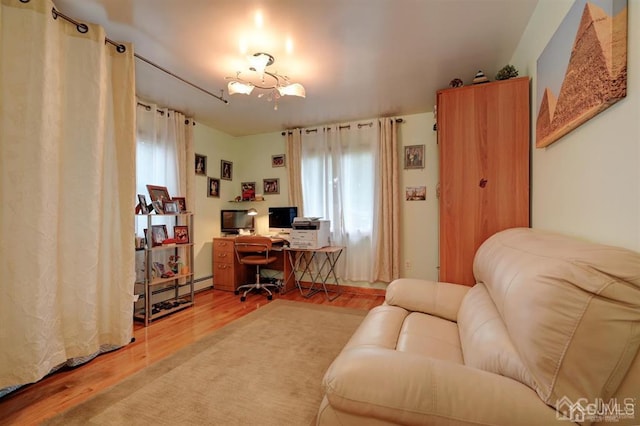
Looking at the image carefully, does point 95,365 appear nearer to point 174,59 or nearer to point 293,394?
point 293,394

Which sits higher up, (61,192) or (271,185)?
(271,185)

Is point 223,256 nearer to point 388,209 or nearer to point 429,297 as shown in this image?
point 388,209

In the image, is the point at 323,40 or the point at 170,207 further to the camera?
the point at 170,207

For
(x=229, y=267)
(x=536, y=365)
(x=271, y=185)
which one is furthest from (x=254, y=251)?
(x=536, y=365)

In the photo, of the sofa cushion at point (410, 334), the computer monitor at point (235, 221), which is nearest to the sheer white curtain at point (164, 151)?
the computer monitor at point (235, 221)

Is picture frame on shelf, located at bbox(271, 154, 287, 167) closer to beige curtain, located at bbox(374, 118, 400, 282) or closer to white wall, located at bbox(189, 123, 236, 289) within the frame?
white wall, located at bbox(189, 123, 236, 289)

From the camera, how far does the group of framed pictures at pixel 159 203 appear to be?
2957 mm

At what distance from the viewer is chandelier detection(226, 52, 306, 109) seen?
224 cm

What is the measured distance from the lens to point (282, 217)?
427cm

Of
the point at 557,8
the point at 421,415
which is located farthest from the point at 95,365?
the point at 557,8

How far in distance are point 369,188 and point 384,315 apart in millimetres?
2446

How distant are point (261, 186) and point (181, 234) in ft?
5.50

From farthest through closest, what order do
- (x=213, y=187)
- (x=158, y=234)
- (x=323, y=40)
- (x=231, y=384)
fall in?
1. (x=213, y=187)
2. (x=158, y=234)
3. (x=323, y=40)
4. (x=231, y=384)

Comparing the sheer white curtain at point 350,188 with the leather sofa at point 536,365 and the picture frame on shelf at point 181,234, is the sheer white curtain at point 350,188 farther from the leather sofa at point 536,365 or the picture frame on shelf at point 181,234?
the leather sofa at point 536,365
